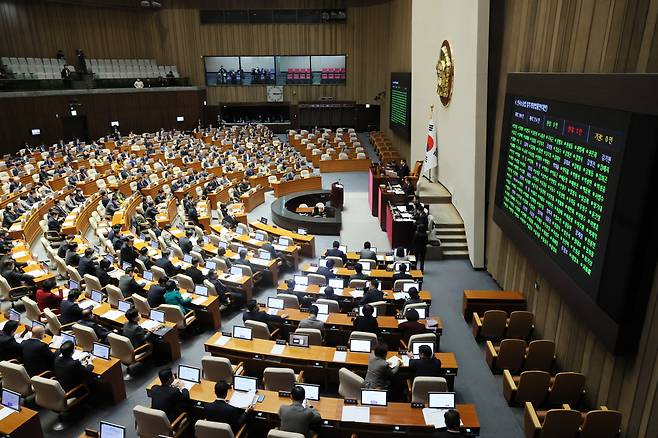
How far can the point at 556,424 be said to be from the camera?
593cm

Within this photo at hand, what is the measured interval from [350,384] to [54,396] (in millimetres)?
4176

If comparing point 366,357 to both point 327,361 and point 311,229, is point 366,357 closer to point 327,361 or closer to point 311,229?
point 327,361

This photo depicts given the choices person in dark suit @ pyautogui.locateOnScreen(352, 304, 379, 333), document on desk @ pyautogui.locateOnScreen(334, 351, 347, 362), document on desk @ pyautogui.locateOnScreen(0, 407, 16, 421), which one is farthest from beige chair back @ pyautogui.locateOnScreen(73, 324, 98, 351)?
person in dark suit @ pyautogui.locateOnScreen(352, 304, 379, 333)

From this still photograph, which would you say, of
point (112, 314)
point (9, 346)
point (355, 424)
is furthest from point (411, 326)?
point (9, 346)

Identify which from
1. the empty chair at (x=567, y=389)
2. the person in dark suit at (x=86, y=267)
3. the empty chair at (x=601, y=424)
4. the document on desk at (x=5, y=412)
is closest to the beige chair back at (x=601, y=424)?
the empty chair at (x=601, y=424)

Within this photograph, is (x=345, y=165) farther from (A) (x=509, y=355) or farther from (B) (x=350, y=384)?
(B) (x=350, y=384)

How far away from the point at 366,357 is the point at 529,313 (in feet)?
11.1

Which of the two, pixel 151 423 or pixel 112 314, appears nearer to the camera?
pixel 151 423

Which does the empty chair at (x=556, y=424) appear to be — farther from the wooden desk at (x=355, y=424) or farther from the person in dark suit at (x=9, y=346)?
the person in dark suit at (x=9, y=346)

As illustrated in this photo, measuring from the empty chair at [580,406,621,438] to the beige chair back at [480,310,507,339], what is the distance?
2867 millimetres

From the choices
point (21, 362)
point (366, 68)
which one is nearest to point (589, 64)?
point (21, 362)

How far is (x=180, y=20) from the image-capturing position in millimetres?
33969

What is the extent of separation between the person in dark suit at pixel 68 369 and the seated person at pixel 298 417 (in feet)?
11.0

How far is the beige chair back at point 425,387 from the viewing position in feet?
20.7
